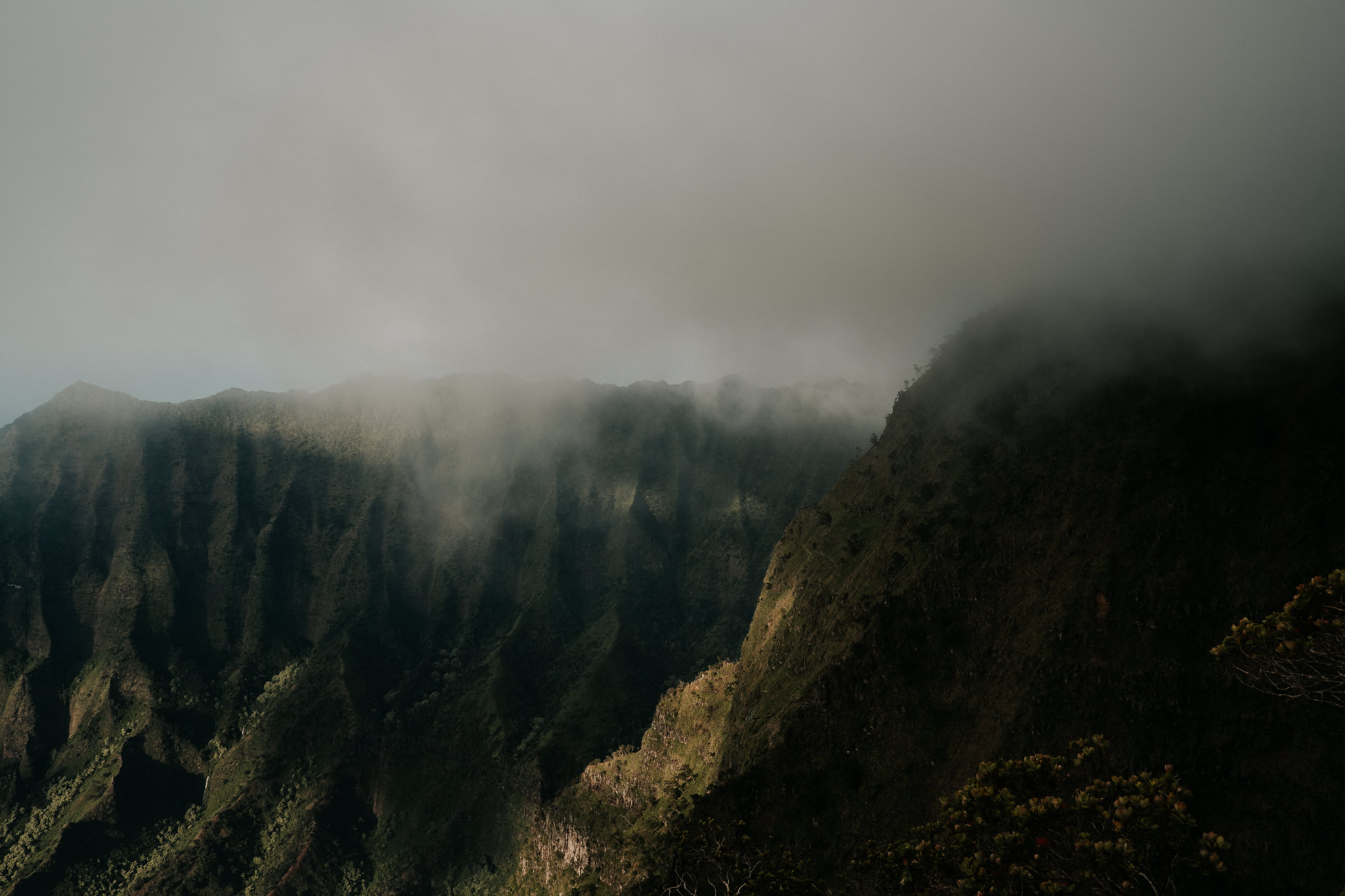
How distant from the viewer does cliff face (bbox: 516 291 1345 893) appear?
→ 71812mm

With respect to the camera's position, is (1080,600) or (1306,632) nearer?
(1306,632)

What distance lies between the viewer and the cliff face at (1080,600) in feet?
236

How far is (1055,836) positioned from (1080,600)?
63.8 m

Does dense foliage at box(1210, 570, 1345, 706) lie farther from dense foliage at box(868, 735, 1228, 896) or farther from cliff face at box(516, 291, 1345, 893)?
cliff face at box(516, 291, 1345, 893)

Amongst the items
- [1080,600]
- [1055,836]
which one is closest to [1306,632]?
[1055,836]

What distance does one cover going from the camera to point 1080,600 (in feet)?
282

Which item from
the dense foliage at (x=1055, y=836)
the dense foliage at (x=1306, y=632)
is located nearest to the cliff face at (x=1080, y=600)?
the dense foliage at (x=1055, y=836)

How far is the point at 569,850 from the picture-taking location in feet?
451

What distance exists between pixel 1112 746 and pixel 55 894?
253 metres

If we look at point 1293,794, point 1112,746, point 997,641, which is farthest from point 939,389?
point 1293,794

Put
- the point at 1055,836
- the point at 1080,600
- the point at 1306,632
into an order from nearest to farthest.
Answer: the point at 1306,632
the point at 1055,836
the point at 1080,600

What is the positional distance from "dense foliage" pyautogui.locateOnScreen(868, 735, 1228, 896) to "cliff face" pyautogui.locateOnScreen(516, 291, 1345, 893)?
130 feet

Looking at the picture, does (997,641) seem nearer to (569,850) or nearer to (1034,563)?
(1034,563)

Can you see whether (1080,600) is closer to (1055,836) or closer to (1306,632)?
(1055,836)
